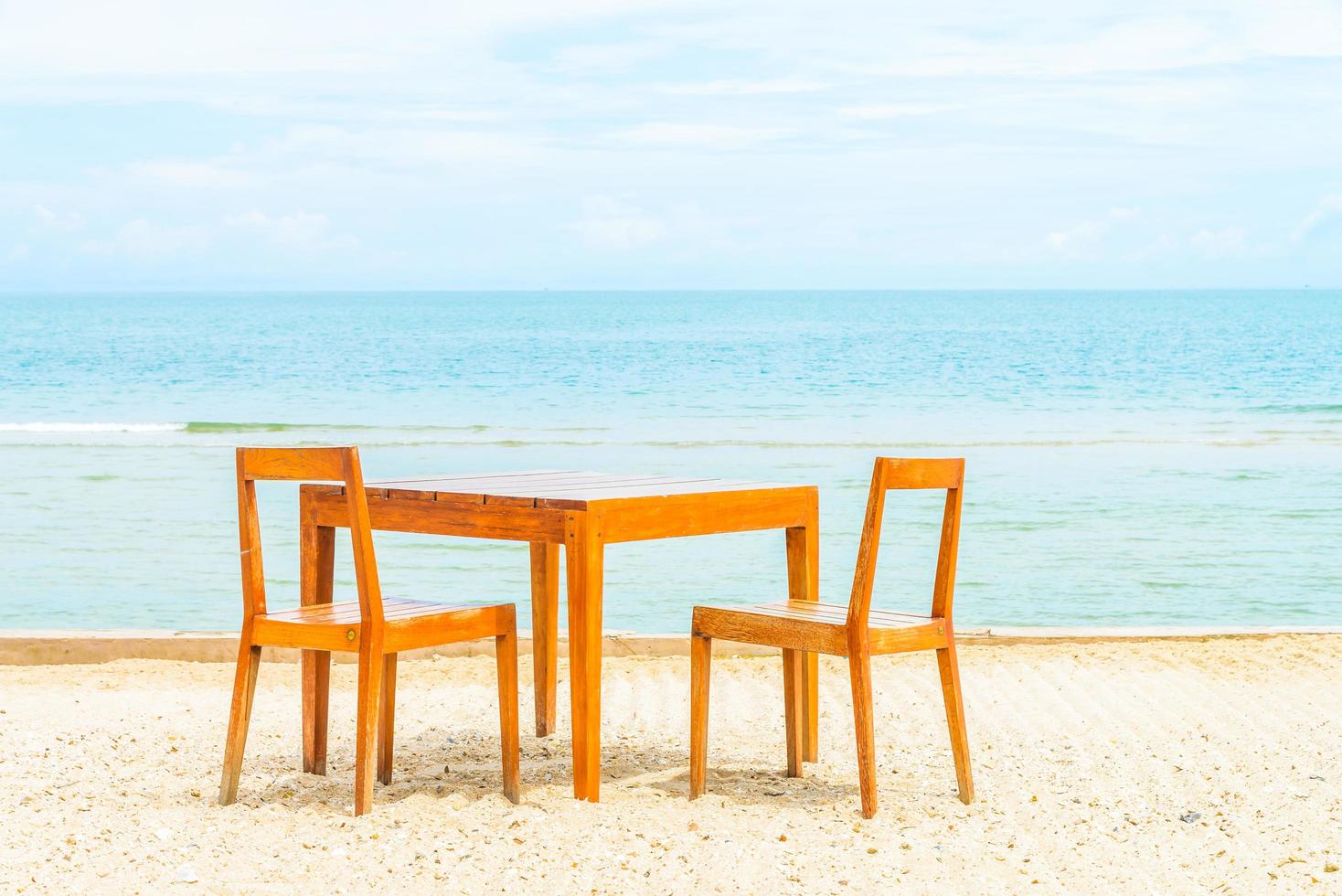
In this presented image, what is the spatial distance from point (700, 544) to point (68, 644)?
4957mm

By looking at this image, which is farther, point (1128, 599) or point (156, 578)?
point (156, 578)

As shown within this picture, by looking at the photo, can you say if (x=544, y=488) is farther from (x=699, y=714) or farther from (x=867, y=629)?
(x=867, y=629)

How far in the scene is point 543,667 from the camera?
4957 mm

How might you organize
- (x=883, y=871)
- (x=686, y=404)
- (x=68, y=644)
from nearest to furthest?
(x=883, y=871) → (x=68, y=644) → (x=686, y=404)

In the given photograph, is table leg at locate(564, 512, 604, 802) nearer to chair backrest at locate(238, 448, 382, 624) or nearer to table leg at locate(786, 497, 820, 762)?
chair backrest at locate(238, 448, 382, 624)

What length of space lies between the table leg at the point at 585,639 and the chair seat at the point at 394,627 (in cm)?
22

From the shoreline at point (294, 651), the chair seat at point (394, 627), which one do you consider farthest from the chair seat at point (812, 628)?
the shoreline at point (294, 651)

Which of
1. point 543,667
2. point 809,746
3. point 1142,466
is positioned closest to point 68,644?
point 543,667

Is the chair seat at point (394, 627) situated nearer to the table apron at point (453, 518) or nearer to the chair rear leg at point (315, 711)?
the table apron at point (453, 518)

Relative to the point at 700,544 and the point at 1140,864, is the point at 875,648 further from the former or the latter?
the point at 700,544

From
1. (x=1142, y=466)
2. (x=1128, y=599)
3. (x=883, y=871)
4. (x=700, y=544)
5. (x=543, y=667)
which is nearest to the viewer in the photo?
(x=883, y=871)

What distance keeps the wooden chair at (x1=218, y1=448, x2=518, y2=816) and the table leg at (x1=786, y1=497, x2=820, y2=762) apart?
0.98 m

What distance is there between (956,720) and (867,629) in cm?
52

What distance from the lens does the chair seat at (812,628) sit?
383cm
